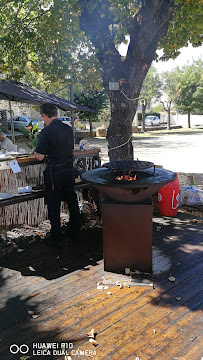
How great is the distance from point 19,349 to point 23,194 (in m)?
2.77

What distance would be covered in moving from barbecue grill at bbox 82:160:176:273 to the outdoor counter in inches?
64.8

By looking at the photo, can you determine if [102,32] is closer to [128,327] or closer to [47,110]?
[47,110]

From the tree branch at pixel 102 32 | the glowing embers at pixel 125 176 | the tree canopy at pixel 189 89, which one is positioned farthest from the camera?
the tree canopy at pixel 189 89

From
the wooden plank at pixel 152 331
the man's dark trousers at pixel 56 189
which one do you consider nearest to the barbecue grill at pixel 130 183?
the man's dark trousers at pixel 56 189

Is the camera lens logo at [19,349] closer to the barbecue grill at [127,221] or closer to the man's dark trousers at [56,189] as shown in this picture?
the barbecue grill at [127,221]

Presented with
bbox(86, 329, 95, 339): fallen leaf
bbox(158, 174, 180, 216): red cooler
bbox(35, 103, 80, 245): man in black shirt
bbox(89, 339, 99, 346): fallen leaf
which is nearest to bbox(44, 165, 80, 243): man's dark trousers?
bbox(35, 103, 80, 245): man in black shirt

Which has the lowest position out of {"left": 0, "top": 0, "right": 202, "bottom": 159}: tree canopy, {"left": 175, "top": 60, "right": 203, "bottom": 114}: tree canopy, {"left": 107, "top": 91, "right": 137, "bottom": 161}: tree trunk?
{"left": 107, "top": 91, "right": 137, "bottom": 161}: tree trunk

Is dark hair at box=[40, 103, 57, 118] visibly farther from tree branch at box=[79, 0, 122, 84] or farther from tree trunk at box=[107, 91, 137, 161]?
tree branch at box=[79, 0, 122, 84]

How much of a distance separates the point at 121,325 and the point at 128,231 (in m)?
1.19

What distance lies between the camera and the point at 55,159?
4699 millimetres

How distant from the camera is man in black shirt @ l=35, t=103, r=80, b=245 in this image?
4.57 metres

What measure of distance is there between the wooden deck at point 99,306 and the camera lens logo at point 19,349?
37 millimetres

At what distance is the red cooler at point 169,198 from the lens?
590 centimetres

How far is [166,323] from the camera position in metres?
2.93
